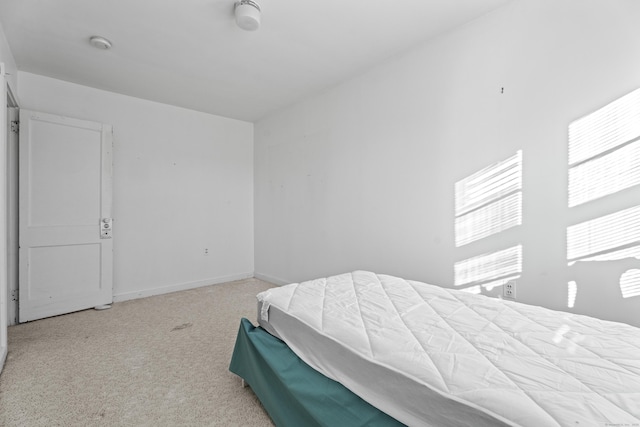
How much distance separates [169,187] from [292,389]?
141 inches

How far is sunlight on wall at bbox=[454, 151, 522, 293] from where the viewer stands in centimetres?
213

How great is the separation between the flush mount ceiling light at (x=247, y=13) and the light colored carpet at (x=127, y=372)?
252 centimetres

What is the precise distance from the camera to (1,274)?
2.01 meters

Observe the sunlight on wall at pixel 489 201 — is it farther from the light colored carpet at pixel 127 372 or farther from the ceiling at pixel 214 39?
the light colored carpet at pixel 127 372

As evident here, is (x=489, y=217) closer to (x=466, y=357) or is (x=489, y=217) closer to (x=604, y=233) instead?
(x=604, y=233)

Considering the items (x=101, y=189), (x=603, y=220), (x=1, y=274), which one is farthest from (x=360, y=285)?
(x=101, y=189)

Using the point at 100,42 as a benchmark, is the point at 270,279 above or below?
below

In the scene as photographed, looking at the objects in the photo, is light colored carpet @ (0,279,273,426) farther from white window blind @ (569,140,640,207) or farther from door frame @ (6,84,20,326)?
white window blind @ (569,140,640,207)

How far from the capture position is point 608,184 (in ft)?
5.80

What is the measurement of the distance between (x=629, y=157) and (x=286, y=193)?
3416 mm

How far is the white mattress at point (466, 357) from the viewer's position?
85 centimetres

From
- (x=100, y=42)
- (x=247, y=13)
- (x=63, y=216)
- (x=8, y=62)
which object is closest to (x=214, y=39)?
(x=247, y=13)

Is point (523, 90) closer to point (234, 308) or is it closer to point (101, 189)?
point (234, 308)

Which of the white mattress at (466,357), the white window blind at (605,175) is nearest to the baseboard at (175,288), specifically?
the white mattress at (466,357)
